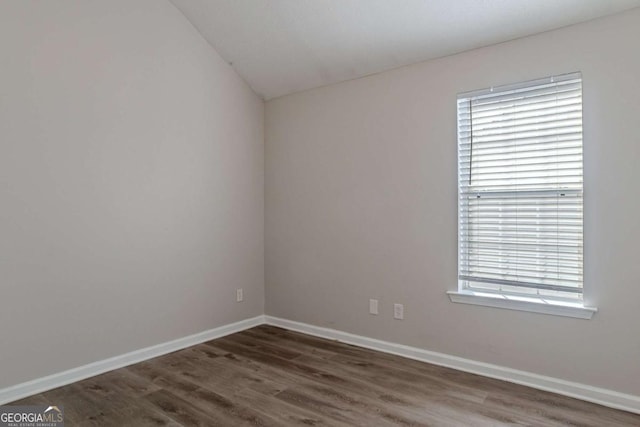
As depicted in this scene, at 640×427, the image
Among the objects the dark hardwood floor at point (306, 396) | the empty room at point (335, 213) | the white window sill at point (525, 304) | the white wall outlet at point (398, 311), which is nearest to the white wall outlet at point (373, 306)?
the empty room at point (335, 213)

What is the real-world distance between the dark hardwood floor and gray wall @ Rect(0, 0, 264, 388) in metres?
0.42

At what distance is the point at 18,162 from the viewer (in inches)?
96.3

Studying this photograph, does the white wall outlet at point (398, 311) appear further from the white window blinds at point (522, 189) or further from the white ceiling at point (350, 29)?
the white ceiling at point (350, 29)

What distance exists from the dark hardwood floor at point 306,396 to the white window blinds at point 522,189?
0.70 meters

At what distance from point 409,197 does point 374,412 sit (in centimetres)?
160

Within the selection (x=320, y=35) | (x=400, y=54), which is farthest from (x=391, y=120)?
(x=320, y=35)

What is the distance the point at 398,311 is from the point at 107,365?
2254mm

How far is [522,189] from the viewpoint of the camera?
2662mm

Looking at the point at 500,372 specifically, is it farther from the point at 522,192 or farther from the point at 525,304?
the point at 522,192

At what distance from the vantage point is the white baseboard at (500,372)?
7.63ft

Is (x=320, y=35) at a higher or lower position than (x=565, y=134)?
higher

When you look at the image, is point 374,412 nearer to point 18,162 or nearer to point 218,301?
point 218,301

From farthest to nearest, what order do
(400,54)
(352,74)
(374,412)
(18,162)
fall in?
1. (352,74)
2. (400,54)
3. (18,162)
4. (374,412)

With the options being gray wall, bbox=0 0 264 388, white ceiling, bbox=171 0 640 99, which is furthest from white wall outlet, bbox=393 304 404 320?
white ceiling, bbox=171 0 640 99
